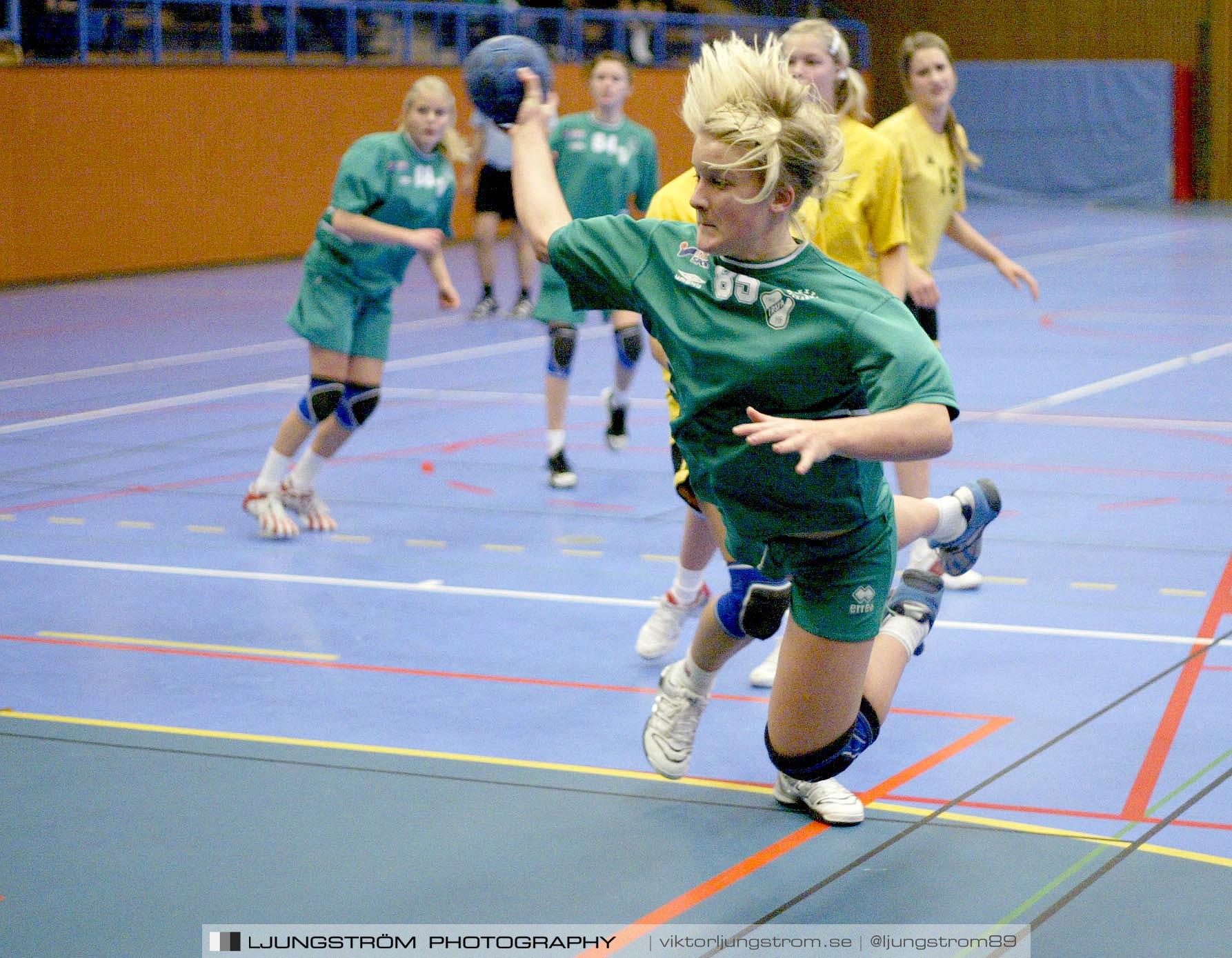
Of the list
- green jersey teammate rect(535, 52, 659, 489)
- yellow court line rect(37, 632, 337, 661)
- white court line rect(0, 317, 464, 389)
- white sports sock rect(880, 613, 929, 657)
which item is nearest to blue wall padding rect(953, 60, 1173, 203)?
white court line rect(0, 317, 464, 389)

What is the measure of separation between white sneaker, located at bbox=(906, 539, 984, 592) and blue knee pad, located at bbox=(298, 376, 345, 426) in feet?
8.41

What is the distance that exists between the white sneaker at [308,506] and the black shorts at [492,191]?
800cm

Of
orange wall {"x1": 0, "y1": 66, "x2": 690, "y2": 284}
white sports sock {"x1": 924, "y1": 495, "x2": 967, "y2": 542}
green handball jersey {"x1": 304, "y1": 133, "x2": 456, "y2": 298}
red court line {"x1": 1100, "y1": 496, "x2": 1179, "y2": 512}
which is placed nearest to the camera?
white sports sock {"x1": 924, "y1": 495, "x2": 967, "y2": 542}

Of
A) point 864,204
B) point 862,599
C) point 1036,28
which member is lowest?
point 862,599

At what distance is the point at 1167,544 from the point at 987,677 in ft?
6.38

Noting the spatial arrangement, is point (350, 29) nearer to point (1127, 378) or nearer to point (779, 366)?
point (1127, 378)

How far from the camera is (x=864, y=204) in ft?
17.3

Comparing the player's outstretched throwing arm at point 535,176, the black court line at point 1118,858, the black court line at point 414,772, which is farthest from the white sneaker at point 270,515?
the black court line at point 1118,858

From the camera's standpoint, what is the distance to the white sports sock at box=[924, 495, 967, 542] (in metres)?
4.27

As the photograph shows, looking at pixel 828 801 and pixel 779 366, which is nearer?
pixel 779 366

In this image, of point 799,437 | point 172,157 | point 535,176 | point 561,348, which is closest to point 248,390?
point 561,348

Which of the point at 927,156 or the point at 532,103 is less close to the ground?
the point at 532,103

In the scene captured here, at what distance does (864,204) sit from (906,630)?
1628mm

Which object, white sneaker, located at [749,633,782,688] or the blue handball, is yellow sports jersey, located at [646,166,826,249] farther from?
white sneaker, located at [749,633,782,688]
